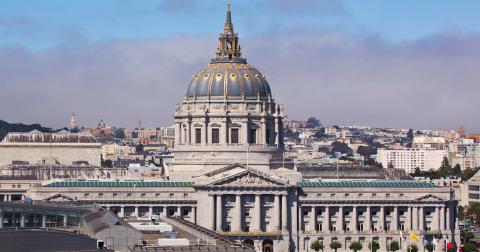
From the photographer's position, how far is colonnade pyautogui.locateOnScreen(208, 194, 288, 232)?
621 feet

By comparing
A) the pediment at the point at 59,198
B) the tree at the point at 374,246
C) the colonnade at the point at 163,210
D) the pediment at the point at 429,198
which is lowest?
the tree at the point at 374,246

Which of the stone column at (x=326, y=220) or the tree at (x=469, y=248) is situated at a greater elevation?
the stone column at (x=326, y=220)

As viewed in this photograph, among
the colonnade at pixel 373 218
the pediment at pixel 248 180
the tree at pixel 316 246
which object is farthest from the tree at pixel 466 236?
the pediment at pixel 248 180

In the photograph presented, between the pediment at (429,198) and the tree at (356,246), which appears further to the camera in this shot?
the pediment at (429,198)

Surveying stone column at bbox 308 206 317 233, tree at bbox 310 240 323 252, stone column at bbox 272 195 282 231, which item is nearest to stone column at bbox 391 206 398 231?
stone column at bbox 308 206 317 233

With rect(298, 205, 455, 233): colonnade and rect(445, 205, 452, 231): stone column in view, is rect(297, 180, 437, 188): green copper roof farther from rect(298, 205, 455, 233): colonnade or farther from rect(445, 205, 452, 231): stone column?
rect(445, 205, 452, 231): stone column

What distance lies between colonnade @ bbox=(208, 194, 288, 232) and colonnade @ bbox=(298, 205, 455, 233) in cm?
290

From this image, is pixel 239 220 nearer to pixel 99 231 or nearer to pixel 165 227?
pixel 165 227

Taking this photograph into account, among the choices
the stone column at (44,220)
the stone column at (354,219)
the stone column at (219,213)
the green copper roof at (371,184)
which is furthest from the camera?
the green copper roof at (371,184)

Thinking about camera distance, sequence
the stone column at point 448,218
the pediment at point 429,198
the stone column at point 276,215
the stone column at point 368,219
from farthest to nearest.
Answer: the pediment at point 429,198, the stone column at point 448,218, the stone column at point 368,219, the stone column at point 276,215

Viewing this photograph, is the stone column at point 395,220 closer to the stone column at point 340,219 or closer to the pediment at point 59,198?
the stone column at point 340,219

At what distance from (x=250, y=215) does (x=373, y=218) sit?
44.8 ft

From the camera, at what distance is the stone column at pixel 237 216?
189 meters

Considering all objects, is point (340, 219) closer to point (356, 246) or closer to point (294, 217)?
point (294, 217)
